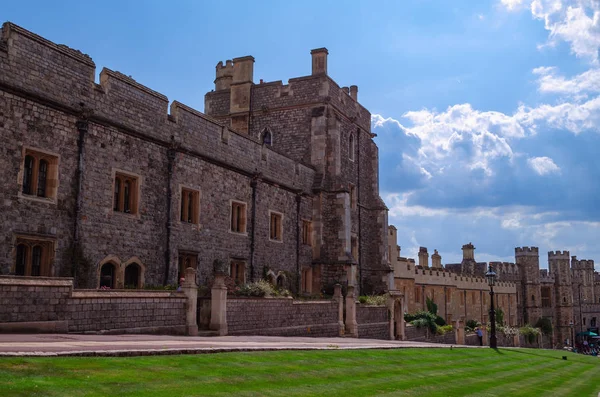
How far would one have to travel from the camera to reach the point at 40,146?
647 inches

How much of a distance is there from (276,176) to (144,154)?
350 inches

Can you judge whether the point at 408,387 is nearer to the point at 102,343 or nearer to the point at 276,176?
the point at 102,343

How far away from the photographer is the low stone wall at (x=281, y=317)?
1797cm

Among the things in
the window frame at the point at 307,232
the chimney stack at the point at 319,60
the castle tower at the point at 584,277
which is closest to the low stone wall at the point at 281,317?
the window frame at the point at 307,232

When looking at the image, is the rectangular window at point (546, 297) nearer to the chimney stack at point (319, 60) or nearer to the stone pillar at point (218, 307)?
the chimney stack at point (319, 60)

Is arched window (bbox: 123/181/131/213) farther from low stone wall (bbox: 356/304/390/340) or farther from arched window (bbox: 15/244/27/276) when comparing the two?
low stone wall (bbox: 356/304/390/340)

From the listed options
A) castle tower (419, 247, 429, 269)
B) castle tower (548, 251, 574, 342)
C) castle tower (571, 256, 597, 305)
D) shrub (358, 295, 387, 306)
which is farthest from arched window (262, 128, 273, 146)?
castle tower (571, 256, 597, 305)

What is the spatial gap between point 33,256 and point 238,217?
10.1 metres

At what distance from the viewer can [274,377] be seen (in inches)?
374

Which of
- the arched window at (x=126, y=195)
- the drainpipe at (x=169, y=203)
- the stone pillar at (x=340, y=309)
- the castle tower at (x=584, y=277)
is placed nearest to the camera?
the arched window at (x=126, y=195)

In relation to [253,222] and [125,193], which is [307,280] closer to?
[253,222]

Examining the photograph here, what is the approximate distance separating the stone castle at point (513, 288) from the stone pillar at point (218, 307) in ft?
91.4

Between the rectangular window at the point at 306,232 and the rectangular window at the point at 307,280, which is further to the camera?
the rectangular window at the point at 306,232

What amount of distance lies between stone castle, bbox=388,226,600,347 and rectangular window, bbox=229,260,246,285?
2043cm
